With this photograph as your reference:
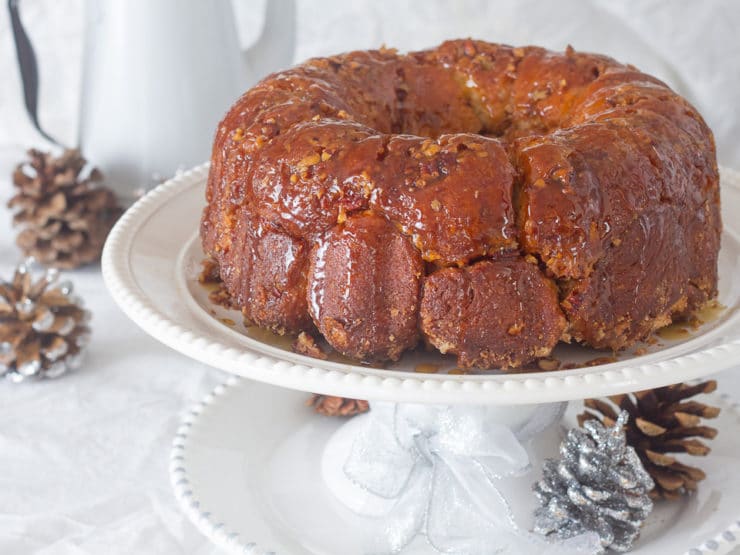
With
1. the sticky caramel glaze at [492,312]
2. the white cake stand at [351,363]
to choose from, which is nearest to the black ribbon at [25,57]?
the white cake stand at [351,363]

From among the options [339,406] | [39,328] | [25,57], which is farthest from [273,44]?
[339,406]

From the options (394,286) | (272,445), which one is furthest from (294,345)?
(272,445)

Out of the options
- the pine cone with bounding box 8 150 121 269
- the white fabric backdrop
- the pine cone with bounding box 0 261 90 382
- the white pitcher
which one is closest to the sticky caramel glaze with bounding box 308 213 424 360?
the white fabric backdrop

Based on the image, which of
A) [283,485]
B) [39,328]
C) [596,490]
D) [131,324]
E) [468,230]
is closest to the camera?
[468,230]

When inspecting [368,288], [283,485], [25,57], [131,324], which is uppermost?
[368,288]

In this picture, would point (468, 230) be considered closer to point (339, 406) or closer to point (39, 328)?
point (339, 406)

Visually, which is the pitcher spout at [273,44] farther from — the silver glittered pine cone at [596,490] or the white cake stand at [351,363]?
the silver glittered pine cone at [596,490]
